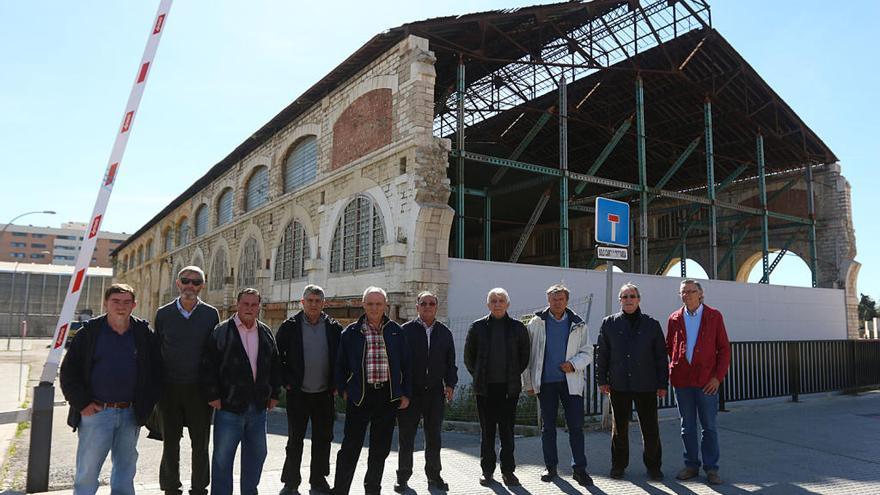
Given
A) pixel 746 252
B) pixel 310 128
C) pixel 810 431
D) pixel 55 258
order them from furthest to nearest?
pixel 55 258 → pixel 746 252 → pixel 310 128 → pixel 810 431

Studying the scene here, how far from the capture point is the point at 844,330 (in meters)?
20.1

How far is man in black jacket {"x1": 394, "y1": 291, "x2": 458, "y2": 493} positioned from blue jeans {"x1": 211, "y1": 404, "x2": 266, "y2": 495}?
1.19m

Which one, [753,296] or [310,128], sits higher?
[310,128]

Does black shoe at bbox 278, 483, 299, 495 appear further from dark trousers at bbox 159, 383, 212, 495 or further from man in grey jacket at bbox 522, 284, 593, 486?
man in grey jacket at bbox 522, 284, 593, 486

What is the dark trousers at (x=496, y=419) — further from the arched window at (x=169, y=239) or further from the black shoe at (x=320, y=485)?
the arched window at (x=169, y=239)

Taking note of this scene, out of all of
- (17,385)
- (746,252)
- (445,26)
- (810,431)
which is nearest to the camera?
(810,431)

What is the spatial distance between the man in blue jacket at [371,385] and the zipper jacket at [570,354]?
126cm

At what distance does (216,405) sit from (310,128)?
13906 millimetres

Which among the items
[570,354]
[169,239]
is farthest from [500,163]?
[169,239]

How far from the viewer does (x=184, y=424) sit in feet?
15.5

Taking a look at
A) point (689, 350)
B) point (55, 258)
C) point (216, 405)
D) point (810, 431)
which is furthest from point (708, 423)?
point (55, 258)

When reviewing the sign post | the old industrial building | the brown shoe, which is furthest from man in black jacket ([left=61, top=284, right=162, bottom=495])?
the old industrial building

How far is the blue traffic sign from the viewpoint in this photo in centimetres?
740

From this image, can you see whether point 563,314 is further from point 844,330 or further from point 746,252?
point 746,252
